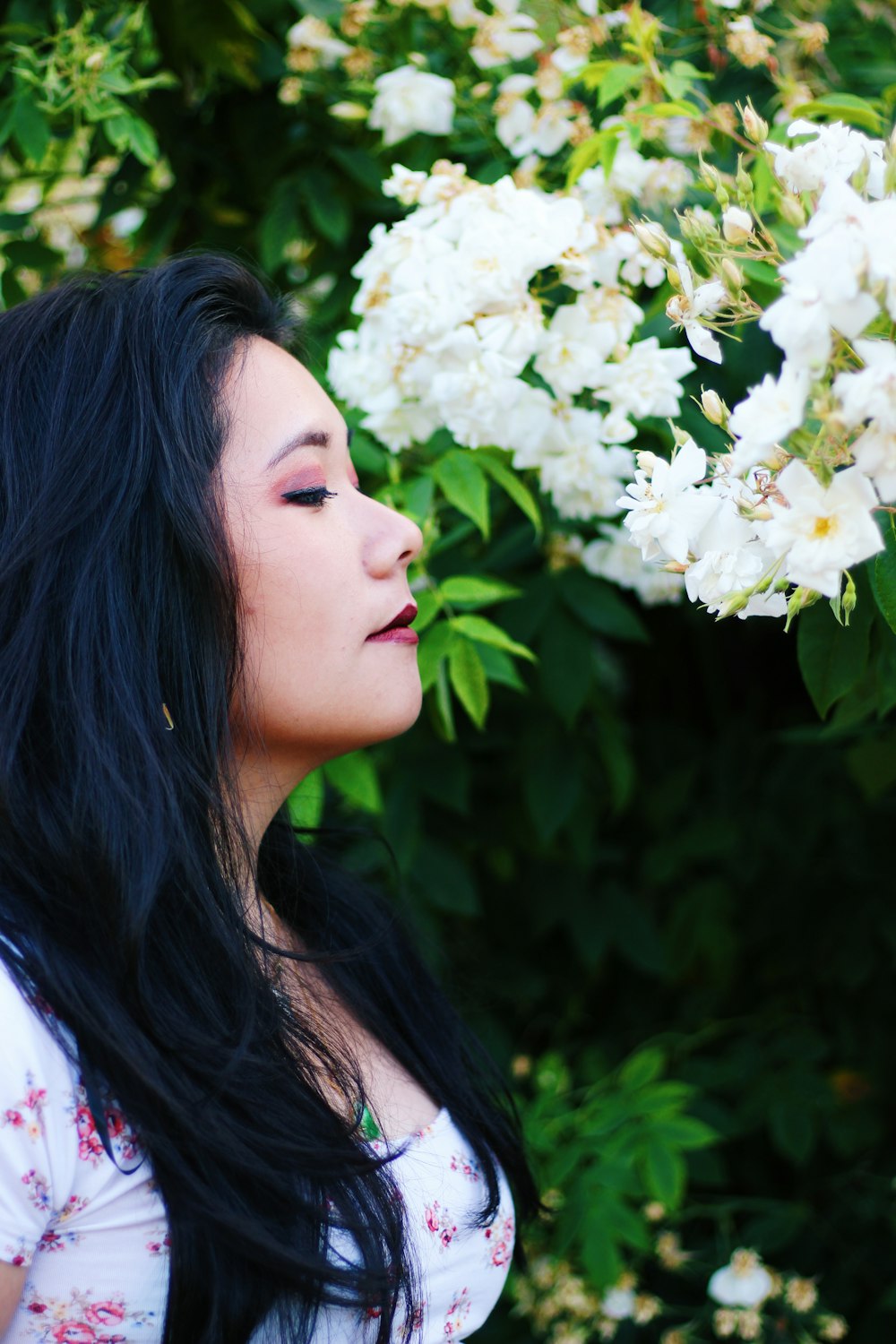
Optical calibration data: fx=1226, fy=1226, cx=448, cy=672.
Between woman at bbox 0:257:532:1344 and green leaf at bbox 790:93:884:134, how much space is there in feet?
1.90

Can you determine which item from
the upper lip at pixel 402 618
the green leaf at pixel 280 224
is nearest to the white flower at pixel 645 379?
the upper lip at pixel 402 618

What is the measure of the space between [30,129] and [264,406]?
644 mm

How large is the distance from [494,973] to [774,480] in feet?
5.86

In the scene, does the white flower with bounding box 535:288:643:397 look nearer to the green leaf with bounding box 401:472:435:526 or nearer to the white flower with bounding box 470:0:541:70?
the green leaf with bounding box 401:472:435:526

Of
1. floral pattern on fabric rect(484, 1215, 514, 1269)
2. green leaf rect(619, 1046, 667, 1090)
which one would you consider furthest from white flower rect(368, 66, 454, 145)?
green leaf rect(619, 1046, 667, 1090)

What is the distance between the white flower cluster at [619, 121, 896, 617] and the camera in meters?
0.66

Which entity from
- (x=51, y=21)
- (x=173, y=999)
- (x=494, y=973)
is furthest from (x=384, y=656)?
(x=494, y=973)

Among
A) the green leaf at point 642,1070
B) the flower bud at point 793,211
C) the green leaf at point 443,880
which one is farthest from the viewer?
the green leaf at point 642,1070

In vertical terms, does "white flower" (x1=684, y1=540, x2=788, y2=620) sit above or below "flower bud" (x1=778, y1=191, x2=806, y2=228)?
below

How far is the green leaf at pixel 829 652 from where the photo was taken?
1054 mm

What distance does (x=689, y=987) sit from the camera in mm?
2615

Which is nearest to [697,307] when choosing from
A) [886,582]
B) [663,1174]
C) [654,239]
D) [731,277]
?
[731,277]

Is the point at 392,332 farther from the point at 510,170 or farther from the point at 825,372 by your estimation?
the point at 825,372

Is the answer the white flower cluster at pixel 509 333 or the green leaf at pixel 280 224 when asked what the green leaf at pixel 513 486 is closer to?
the white flower cluster at pixel 509 333
